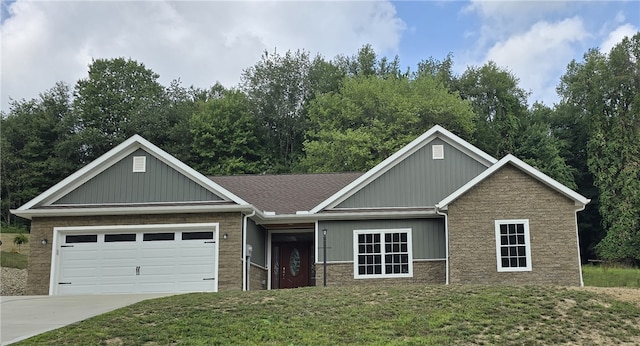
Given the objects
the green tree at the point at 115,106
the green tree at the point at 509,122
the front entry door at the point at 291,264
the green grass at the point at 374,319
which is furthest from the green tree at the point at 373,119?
the green grass at the point at 374,319

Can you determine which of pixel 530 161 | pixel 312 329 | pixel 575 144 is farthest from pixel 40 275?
pixel 575 144

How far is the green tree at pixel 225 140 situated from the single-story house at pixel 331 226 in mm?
21045

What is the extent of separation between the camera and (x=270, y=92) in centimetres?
4662

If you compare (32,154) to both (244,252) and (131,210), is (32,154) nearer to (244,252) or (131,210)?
(131,210)

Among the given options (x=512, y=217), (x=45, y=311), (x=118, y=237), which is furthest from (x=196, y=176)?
(x=512, y=217)

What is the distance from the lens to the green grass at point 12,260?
99.0ft

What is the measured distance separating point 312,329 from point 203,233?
8036 mm

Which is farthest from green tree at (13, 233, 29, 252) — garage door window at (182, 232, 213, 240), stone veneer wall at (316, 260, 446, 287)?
stone veneer wall at (316, 260, 446, 287)

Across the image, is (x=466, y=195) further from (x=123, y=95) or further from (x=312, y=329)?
(x=123, y=95)

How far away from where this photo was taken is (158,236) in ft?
63.8

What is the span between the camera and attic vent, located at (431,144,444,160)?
2114 centimetres

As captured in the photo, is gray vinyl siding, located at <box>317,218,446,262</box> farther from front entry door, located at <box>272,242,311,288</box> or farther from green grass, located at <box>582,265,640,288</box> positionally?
green grass, located at <box>582,265,640,288</box>

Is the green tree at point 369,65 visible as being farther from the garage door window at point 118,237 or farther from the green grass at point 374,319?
the green grass at point 374,319

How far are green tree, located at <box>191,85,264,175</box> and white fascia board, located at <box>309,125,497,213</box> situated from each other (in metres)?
21.7
